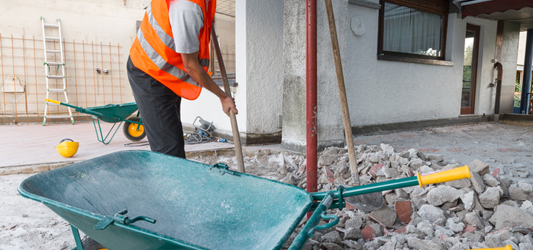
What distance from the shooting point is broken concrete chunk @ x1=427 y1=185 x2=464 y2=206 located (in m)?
2.01

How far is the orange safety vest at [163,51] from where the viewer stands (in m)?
1.62

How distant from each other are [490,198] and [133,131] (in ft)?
14.3

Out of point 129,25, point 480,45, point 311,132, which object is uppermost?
point 129,25

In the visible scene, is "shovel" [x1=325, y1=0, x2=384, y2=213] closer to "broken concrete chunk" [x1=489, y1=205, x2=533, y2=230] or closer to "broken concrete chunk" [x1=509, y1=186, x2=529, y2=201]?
"broken concrete chunk" [x1=489, y1=205, x2=533, y2=230]

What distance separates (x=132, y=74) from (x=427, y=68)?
5499mm

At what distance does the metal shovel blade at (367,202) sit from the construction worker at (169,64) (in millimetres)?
887

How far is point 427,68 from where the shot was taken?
582 cm

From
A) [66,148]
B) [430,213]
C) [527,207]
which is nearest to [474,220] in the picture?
[430,213]

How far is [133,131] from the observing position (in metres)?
4.70

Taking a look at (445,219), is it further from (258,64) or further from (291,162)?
(258,64)

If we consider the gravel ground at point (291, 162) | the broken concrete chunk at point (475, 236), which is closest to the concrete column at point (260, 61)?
the gravel ground at point (291, 162)

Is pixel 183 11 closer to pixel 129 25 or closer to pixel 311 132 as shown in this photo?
pixel 311 132

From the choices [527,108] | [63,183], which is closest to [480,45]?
[527,108]

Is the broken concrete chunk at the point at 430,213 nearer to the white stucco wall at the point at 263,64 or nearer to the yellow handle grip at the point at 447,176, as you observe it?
the yellow handle grip at the point at 447,176
